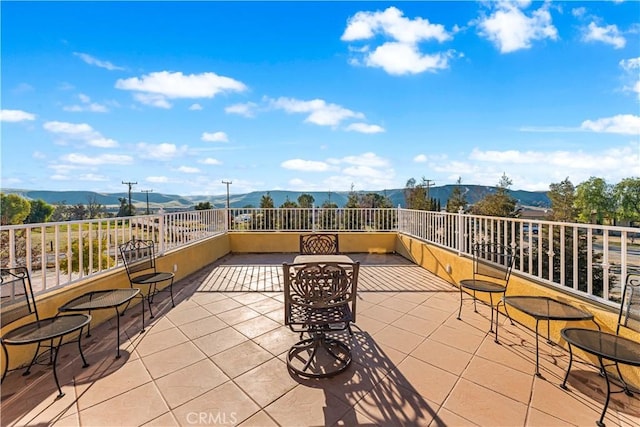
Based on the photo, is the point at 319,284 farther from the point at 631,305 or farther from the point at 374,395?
the point at 631,305

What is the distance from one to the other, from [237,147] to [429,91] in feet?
41.0

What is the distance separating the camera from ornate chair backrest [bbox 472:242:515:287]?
3119mm

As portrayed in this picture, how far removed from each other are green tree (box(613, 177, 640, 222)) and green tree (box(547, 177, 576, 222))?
20.8 m

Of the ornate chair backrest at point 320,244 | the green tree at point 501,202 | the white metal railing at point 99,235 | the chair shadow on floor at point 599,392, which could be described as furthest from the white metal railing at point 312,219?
the green tree at point 501,202

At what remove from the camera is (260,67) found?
300 inches

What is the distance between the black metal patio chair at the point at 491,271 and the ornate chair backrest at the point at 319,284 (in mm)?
1697

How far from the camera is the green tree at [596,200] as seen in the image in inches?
1116

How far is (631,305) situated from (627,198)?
41.7 metres

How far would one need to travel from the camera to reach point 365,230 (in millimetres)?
7555

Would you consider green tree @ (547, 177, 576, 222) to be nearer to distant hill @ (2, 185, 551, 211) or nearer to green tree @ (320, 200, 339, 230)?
distant hill @ (2, 185, 551, 211)

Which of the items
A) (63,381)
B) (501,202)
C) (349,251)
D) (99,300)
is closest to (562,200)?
(501,202)

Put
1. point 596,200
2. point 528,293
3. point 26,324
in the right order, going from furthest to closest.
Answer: point 596,200 → point 528,293 → point 26,324

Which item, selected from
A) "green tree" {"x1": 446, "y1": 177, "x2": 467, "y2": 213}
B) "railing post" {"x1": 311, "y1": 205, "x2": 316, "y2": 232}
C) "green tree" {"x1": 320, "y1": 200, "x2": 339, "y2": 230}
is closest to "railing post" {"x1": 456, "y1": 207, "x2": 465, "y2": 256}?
"green tree" {"x1": 320, "y1": 200, "x2": 339, "y2": 230}

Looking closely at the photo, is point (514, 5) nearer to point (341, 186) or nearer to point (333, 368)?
point (333, 368)
